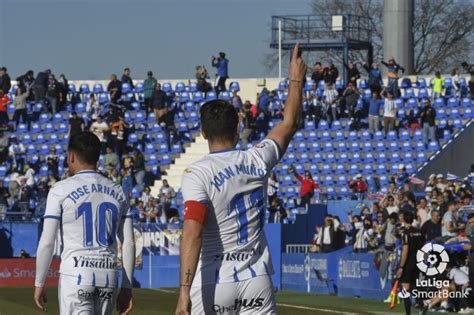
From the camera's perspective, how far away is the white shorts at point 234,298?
22.6 feet

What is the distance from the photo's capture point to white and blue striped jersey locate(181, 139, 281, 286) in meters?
6.91

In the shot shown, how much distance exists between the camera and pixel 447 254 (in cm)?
2072

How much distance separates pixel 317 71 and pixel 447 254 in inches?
803

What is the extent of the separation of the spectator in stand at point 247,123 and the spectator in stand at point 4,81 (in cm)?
877

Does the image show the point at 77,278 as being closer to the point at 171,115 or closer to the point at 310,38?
the point at 171,115

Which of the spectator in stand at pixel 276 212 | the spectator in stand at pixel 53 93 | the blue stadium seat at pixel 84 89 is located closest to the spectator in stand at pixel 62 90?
the spectator in stand at pixel 53 93

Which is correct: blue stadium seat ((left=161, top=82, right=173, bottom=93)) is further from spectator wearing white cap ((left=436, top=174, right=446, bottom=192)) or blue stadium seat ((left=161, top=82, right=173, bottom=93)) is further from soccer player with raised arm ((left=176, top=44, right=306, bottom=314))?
soccer player with raised arm ((left=176, top=44, right=306, bottom=314))

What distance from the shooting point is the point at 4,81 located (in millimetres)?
42188

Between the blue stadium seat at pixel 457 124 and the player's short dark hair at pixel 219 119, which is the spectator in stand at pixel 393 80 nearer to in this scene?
the blue stadium seat at pixel 457 124

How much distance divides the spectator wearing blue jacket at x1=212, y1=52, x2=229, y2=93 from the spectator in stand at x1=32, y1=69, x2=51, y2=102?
5607mm

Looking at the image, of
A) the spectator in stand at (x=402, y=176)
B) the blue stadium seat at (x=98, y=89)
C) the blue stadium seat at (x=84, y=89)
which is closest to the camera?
the spectator in stand at (x=402, y=176)

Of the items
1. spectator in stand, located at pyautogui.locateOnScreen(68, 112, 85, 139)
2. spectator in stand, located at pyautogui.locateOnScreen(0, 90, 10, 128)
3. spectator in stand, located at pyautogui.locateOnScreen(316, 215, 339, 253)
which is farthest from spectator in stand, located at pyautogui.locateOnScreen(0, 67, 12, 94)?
spectator in stand, located at pyautogui.locateOnScreen(316, 215, 339, 253)

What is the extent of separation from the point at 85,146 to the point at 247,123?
95.2ft

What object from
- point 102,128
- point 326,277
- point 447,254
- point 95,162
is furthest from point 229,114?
point 102,128
